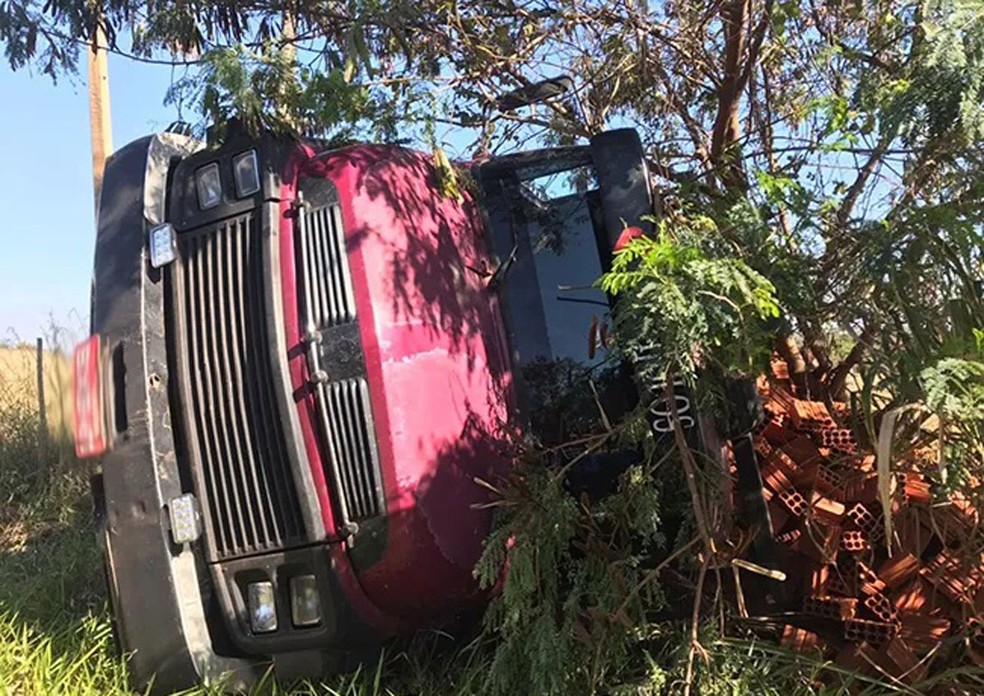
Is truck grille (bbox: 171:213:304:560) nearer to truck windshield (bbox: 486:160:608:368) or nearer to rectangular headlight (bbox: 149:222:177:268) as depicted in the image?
rectangular headlight (bbox: 149:222:177:268)

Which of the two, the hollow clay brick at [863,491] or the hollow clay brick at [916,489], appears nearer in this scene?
the hollow clay brick at [916,489]

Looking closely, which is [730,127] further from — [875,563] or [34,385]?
[34,385]

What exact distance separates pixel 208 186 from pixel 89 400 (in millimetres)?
844

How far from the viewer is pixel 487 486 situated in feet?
9.25

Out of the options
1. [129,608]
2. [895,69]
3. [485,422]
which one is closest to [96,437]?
[129,608]

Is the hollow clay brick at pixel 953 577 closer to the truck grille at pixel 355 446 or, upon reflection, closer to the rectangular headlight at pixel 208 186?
the truck grille at pixel 355 446

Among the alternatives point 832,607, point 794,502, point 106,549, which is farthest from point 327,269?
point 832,607

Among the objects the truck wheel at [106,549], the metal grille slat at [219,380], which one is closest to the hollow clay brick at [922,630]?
the metal grille slat at [219,380]

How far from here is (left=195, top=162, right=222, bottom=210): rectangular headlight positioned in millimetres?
3135

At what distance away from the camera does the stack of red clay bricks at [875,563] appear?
268 centimetres

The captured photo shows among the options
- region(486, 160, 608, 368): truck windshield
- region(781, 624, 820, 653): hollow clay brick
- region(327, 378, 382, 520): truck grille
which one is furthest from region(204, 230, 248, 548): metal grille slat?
region(781, 624, 820, 653): hollow clay brick

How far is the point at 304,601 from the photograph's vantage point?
2.81 metres

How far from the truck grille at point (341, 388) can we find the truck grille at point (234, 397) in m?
0.15

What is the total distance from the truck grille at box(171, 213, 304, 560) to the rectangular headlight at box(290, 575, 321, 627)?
0.43ft
